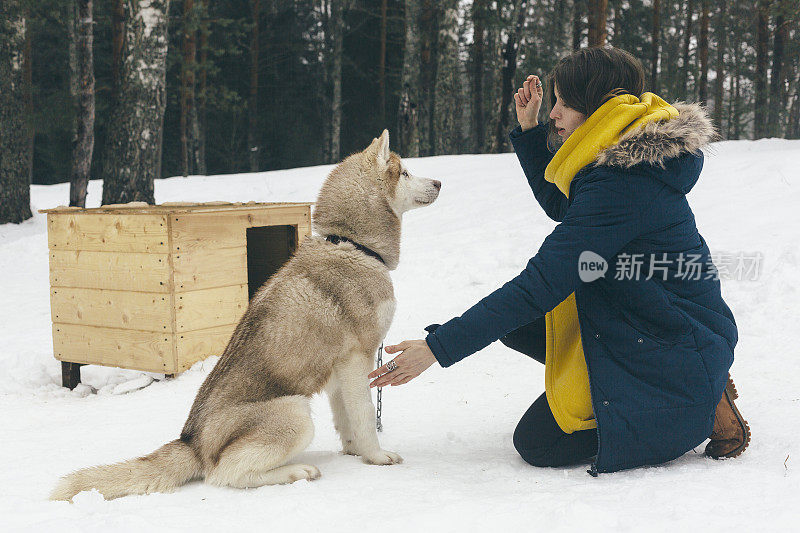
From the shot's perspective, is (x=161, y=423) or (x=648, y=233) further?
(x=161, y=423)

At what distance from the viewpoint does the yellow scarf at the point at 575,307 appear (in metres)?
A: 2.49

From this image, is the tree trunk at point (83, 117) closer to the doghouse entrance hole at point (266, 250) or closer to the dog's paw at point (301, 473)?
the doghouse entrance hole at point (266, 250)

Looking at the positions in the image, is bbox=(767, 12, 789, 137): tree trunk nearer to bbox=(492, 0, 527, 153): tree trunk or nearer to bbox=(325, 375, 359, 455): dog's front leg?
bbox=(492, 0, 527, 153): tree trunk

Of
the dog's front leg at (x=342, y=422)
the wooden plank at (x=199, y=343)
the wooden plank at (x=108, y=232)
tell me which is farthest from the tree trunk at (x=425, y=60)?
the dog's front leg at (x=342, y=422)

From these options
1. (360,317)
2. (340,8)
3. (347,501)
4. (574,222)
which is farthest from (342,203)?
(340,8)

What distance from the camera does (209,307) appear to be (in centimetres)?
465

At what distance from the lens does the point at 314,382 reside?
2.79 metres

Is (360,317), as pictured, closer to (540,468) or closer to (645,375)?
(540,468)

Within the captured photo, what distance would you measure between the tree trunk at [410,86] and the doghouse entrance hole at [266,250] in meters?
9.05

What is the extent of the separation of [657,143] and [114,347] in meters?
3.85

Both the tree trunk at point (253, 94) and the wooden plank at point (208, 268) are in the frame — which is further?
the tree trunk at point (253, 94)

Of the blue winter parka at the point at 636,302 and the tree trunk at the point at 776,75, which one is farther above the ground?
the tree trunk at the point at 776,75

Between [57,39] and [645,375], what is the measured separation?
2172cm
